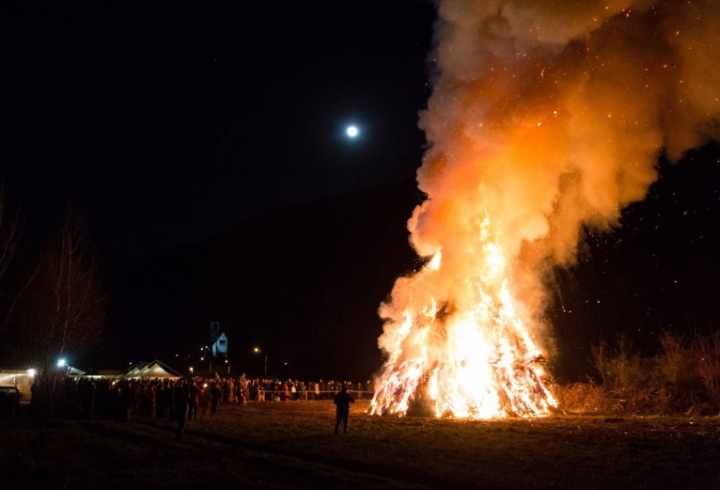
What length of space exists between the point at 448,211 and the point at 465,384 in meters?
6.73

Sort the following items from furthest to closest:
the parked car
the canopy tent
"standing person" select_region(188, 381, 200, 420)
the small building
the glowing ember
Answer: the small building < the canopy tent < the glowing ember < the parked car < "standing person" select_region(188, 381, 200, 420)

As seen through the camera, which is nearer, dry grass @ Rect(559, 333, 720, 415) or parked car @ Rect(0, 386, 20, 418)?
parked car @ Rect(0, 386, 20, 418)

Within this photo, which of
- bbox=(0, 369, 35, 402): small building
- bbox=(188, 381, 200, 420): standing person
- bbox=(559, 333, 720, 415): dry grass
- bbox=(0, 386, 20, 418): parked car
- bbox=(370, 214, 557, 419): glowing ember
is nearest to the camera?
bbox=(188, 381, 200, 420): standing person

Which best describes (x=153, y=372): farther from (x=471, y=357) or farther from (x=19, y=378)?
(x=471, y=357)

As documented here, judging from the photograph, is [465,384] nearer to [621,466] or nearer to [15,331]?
[621,466]

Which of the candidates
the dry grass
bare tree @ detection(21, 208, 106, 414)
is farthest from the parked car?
the dry grass

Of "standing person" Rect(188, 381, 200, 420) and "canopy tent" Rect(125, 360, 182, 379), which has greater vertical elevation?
"canopy tent" Rect(125, 360, 182, 379)

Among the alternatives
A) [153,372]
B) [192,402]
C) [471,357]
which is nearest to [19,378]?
[153,372]

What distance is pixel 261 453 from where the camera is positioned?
15.3m

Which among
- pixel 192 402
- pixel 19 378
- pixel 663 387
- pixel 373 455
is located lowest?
pixel 373 455

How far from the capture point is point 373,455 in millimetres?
14914

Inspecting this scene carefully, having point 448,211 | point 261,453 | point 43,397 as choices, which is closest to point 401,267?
point 448,211

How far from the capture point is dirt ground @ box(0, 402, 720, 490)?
1161 centimetres

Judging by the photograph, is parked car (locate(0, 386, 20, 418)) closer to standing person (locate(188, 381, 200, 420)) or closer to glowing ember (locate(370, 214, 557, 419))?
standing person (locate(188, 381, 200, 420))
